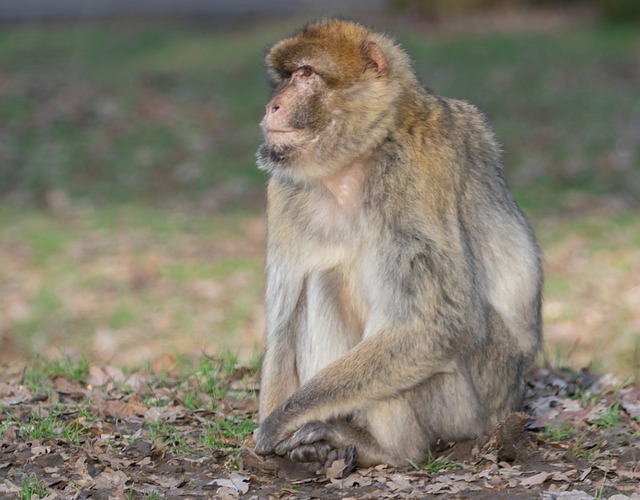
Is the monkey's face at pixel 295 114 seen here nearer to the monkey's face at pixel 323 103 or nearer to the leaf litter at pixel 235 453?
the monkey's face at pixel 323 103

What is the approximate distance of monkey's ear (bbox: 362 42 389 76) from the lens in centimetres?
452

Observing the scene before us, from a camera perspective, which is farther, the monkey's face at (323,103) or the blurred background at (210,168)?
the blurred background at (210,168)

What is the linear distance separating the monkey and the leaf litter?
4.6 inches

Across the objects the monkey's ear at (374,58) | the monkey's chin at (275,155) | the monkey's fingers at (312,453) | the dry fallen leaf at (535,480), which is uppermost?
the monkey's ear at (374,58)

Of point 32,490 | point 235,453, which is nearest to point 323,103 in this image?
point 235,453

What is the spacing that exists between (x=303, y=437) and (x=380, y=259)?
726 mm

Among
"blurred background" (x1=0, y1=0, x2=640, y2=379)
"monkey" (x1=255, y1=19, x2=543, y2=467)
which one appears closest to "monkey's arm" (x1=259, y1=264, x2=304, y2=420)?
"monkey" (x1=255, y1=19, x2=543, y2=467)

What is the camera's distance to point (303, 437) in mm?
4430

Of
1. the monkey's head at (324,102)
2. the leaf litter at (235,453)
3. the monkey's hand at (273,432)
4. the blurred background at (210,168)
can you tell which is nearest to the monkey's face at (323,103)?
the monkey's head at (324,102)

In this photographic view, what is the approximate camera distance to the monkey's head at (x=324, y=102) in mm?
4422

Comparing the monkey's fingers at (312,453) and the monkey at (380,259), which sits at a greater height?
Answer: the monkey at (380,259)

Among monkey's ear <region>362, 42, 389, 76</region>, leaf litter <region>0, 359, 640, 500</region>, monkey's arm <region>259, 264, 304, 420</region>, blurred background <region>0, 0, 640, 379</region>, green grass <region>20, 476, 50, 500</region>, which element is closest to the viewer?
green grass <region>20, 476, 50, 500</region>

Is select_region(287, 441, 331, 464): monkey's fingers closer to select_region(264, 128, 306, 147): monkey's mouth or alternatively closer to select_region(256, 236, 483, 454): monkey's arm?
select_region(256, 236, 483, 454): monkey's arm

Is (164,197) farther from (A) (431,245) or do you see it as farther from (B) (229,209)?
(A) (431,245)
